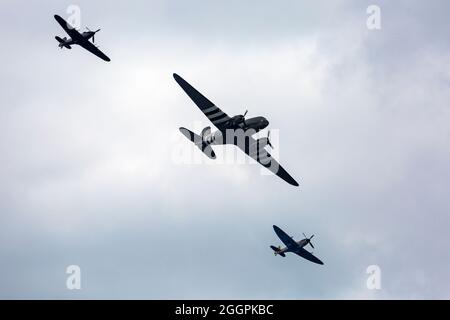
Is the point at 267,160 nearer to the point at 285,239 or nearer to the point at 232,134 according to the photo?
the point at 232,134

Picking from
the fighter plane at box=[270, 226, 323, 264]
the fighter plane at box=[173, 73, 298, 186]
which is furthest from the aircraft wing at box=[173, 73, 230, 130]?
the fighter plane at box=[270, 226, 323, 264]

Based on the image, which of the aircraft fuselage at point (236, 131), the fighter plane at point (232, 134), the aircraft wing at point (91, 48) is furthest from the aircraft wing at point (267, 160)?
the aircraft wing at point (91, 48)

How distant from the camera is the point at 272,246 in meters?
112

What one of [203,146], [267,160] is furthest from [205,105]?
[267,160]

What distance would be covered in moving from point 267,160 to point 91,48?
106 feet

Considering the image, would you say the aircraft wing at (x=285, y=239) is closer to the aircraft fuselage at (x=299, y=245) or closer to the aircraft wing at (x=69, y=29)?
the aircraft fuselage at (x=299, y=245)

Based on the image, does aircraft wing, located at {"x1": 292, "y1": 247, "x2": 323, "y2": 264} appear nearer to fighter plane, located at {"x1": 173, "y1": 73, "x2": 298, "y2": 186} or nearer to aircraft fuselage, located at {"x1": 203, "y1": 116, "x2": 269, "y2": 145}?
fighter plane, located at {"x1": 173, "y1": 73, "x2": 298, "y2": 186}

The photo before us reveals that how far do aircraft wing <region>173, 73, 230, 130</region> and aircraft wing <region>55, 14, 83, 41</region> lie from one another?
86.4ft

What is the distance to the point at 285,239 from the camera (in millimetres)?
110000

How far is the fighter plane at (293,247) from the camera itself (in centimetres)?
10721

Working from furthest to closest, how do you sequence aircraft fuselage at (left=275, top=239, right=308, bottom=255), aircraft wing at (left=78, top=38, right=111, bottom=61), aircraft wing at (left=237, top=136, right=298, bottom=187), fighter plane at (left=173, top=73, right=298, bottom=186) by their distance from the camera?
1. aircraft fuselage at (left=275, top=239, right=308, bottom=255)
2. aircraft wing at (left=78, top=38, right=111, bottom=61)
3. aircraft wing at (left=237, top=136, right=298, bottom=187)
4. fighter plane at (left=173, top=73, right=298, bottom=186)

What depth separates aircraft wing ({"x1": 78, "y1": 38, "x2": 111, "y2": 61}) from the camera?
9344cm
